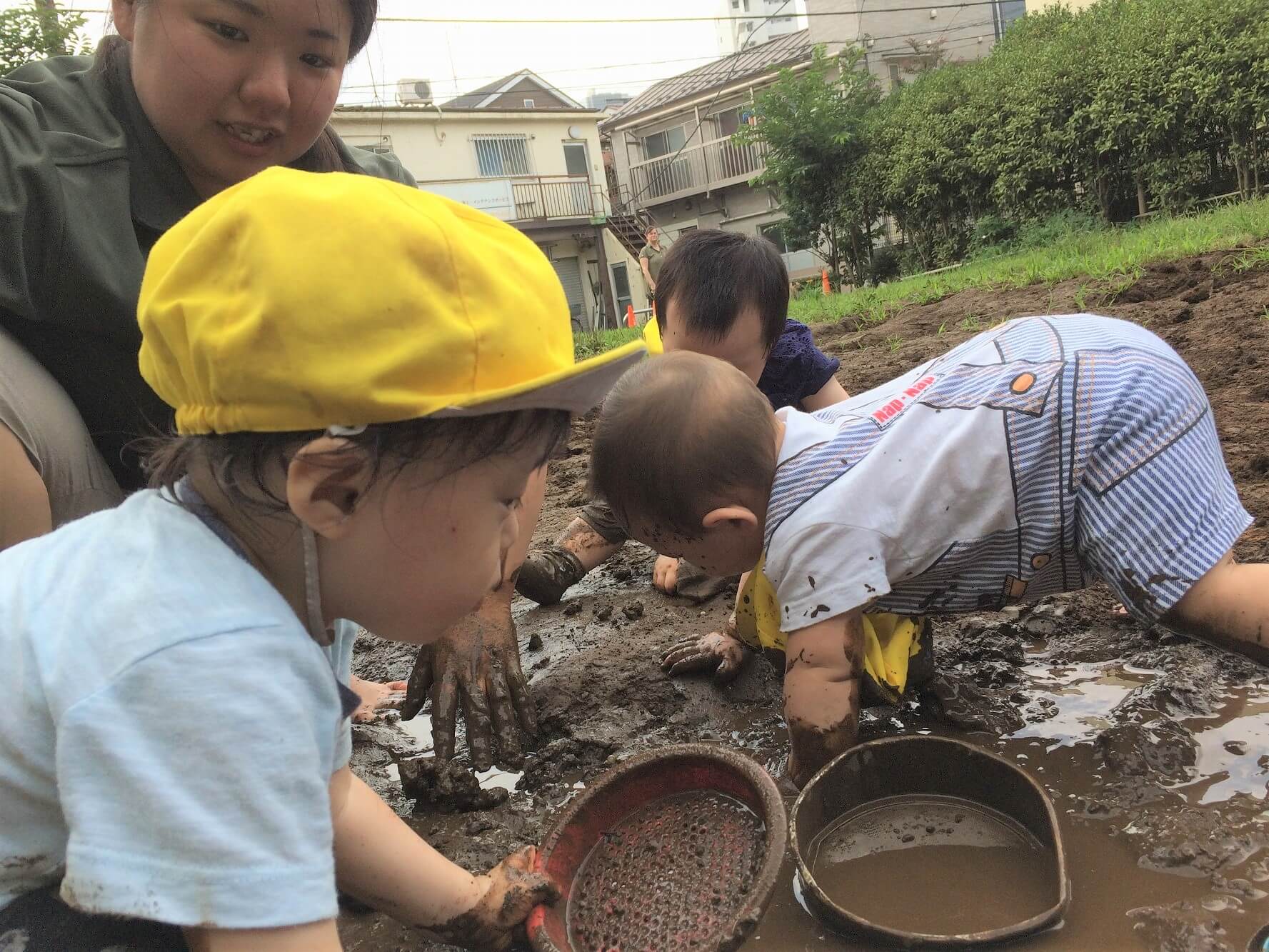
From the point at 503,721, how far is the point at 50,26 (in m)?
7.75

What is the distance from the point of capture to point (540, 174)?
25.1m

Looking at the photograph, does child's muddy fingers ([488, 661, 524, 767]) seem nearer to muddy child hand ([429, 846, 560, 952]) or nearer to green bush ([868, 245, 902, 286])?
muddy child hand ([429, 846, 560, 952])

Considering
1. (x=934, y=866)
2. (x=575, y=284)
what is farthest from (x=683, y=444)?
(x=575, y=284)

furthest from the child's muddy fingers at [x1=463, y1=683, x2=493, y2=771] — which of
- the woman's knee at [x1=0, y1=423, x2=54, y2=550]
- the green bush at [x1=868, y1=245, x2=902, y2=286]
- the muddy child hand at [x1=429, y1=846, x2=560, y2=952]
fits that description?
the green bush at [x1=868, y1=245, x2=902, y2=286]

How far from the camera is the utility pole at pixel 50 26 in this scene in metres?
6.91

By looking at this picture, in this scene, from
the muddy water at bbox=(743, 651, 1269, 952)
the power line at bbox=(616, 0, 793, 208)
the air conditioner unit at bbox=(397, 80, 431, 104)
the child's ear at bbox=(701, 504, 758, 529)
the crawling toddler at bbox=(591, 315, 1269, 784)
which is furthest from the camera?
the air conditioner unit at bbox=(397, 80, 431, 104)

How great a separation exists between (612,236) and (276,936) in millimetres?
25467

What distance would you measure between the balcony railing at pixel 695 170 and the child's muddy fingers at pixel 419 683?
22.5 metres

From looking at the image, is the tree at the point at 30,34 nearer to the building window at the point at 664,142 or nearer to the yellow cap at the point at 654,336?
the yellow cap at the point at 654,336

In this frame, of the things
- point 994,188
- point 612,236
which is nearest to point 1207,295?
point 994,188

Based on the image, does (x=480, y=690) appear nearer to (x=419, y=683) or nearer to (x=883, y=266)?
(x=419, y=683)

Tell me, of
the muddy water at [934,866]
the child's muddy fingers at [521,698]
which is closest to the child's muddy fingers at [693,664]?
the child's muddy fingers at [521,698]

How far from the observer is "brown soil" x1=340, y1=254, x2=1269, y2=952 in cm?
136

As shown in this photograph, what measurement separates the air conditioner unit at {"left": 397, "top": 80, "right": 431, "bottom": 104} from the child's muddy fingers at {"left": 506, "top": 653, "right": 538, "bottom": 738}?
90.6ft
